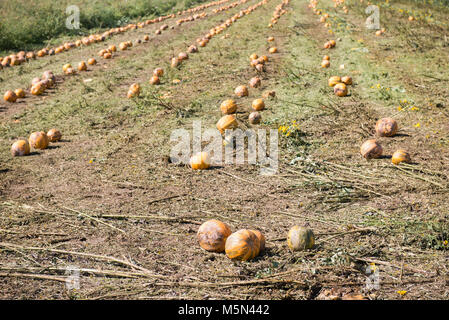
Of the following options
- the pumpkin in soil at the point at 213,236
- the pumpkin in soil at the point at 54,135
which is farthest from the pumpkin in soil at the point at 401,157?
the pumpkin in soil at the point at 54,135

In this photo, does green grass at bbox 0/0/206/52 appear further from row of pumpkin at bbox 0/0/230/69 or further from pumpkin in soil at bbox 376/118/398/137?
pumpkin in soil at bbox 376/118/398/137

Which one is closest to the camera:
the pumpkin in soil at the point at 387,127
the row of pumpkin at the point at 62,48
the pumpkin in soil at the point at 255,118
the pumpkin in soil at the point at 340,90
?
the pumpkin in soil at the point at 387,127

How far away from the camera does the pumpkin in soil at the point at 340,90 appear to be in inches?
322

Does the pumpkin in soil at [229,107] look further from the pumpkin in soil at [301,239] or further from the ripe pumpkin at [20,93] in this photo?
the ripe pumpkin at [20,93]

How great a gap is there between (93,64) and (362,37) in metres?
9.53

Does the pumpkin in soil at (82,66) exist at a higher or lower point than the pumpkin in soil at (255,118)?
higher

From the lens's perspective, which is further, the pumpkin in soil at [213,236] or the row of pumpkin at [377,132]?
the row of pumpkin at [377,132]

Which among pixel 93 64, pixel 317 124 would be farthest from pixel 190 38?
pixel 317 124

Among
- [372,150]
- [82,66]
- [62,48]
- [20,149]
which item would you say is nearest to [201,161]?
[372,150]

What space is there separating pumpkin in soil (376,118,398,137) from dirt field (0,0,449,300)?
0.12 meters
